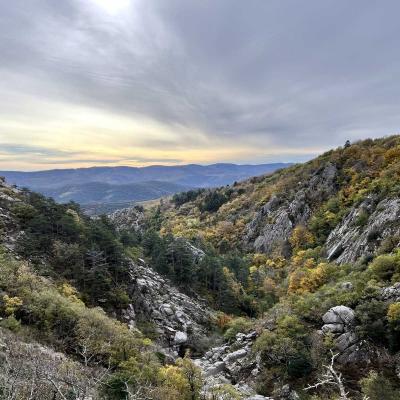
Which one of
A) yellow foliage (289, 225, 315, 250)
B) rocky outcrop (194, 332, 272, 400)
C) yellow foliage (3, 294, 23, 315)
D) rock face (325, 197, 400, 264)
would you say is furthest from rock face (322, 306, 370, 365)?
yellow foliage (289, 225, 315, 250)

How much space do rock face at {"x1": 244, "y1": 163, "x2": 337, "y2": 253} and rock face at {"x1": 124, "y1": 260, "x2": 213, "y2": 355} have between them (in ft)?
88.1

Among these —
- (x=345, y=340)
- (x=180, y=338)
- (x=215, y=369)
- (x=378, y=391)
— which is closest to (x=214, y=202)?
(x=180, y=338)

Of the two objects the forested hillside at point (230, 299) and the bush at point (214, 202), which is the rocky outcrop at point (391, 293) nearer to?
the forested hillside at point (230, 299)

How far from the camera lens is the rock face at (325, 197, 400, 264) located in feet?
127

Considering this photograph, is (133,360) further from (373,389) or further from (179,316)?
(179,316)

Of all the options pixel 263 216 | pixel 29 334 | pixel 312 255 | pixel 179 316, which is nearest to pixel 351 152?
pixel 263 216

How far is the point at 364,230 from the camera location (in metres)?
43.2

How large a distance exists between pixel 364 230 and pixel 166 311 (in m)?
28.3

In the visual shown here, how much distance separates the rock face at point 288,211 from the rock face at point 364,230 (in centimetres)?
1596

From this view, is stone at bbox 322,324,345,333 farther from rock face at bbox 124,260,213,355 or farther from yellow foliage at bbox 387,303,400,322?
rock face at bbox 124,260,213,355

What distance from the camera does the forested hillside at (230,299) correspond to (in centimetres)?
2133

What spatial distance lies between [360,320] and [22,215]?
42.4 meters

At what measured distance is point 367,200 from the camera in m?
47.9

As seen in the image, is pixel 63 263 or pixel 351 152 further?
pixel 351 152
